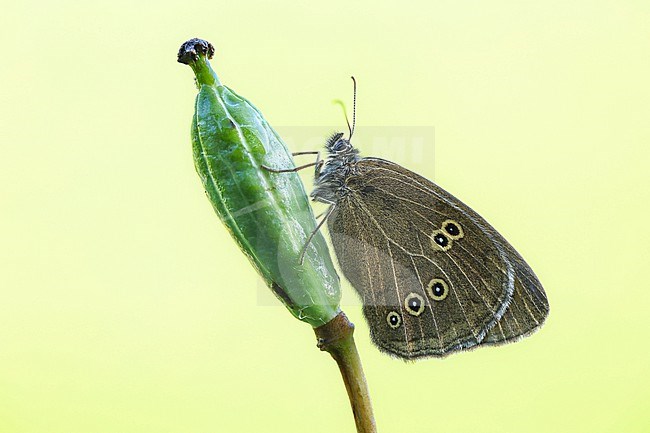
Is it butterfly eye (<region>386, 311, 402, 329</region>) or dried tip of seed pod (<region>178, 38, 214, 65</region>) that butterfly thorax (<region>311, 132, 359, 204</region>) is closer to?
butterfly eye (<region>386, 311, 402, 329</region>)

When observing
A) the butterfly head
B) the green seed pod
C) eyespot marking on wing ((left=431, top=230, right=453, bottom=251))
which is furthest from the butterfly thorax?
the green seed pod

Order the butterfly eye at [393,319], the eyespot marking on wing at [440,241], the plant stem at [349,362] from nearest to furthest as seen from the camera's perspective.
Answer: the plant stem at [349,362]
the butterfly eye at [393,319]
the eyespot marking on wing at [440,241]

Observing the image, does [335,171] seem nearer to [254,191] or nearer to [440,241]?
[440,241]

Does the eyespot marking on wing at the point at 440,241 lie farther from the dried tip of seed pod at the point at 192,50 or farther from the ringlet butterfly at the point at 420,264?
the dried tip of seed pod at the point at 192,50

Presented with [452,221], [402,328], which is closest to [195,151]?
[402,328]

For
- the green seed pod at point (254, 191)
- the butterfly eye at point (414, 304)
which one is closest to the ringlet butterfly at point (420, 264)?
the butterfly eye at point (414, 304)

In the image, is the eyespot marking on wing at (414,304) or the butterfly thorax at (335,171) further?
the butterfly thorax at (335,171)

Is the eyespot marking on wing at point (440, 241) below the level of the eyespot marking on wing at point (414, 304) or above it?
above

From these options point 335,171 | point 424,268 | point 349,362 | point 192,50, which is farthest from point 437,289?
point 192,50

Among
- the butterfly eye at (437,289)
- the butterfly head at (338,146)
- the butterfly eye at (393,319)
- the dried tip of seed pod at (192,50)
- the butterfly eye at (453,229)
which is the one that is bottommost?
the butterfly eye at (393,319)
